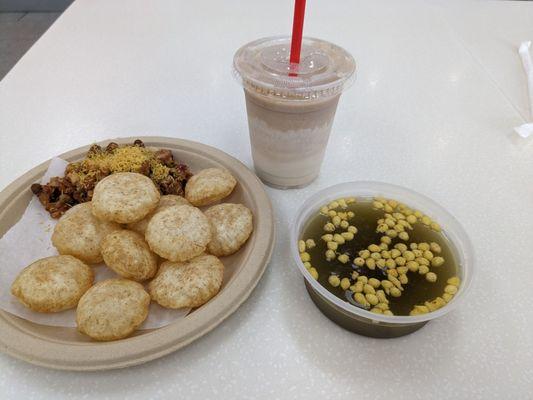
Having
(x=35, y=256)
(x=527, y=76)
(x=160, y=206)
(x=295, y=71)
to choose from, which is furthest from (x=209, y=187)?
(x=527, y=76)

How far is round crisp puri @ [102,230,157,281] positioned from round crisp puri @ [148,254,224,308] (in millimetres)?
34

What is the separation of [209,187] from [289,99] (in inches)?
13.1

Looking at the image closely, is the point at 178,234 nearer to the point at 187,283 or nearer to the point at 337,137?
the point at 187,283

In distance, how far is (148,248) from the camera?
3.02ft

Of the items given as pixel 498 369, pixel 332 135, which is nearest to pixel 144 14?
pixel 332 135

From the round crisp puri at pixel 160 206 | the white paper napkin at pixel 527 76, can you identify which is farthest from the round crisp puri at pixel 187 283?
the white paper napkin at pixel 527 76

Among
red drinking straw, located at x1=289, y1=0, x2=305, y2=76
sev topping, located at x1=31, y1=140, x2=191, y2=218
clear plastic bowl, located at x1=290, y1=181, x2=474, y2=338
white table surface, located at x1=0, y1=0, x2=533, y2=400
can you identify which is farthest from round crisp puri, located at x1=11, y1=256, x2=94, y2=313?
red drinking straw, located at x1=289, y1=0, x2=305, y2=76

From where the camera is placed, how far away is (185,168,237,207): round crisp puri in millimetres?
1036

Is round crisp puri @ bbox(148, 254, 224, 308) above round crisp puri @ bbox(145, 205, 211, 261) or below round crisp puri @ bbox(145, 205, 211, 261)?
below

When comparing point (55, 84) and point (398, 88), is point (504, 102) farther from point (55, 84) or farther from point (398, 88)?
point (55, 84)

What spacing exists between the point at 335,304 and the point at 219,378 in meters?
0.29

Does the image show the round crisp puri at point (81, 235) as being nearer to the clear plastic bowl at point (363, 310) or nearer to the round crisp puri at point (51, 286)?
the round crisp puri at point (51, 286)

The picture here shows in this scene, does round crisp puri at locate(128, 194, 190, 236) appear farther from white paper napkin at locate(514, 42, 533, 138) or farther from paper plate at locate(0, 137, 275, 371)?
white paper napkin at locate(514, 42, 533, 138)

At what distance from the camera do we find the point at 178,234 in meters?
0.87
